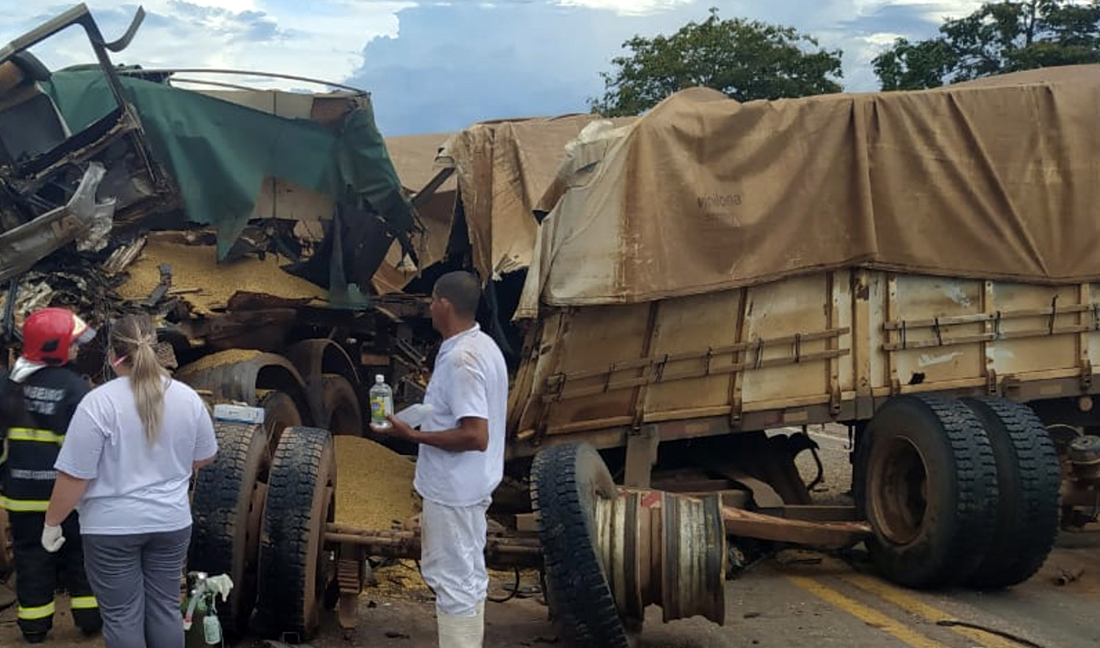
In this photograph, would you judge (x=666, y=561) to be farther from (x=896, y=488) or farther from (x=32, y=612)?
(x=32, y=612)

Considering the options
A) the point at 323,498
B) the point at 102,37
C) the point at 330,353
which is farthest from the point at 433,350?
the point at 323,498

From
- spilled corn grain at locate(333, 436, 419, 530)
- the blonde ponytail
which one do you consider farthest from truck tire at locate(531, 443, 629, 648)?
the blonde ponytail

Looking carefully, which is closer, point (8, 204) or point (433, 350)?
point (8, 204)

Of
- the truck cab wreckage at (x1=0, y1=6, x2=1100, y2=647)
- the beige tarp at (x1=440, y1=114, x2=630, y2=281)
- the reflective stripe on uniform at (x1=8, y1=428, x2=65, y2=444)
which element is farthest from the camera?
the beige tarp at (x1=440, y1=114, x2=630, y2=281)

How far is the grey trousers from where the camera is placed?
4129 mm

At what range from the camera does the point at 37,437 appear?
5082mm

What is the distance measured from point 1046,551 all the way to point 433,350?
5.19 metres

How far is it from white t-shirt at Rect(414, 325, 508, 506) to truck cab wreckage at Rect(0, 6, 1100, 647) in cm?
194

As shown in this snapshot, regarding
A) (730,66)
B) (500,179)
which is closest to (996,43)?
(730,66)

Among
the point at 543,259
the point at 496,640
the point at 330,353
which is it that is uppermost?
the point at 543,259

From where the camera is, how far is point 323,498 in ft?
17.3

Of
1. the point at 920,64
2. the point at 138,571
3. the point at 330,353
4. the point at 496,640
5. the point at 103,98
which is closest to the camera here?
the point at 138,571

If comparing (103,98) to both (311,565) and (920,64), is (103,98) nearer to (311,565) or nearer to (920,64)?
(311,565)

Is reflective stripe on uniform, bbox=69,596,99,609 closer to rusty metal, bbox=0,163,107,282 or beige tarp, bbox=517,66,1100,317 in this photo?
rusty metal, bbox=0,163,107,282
